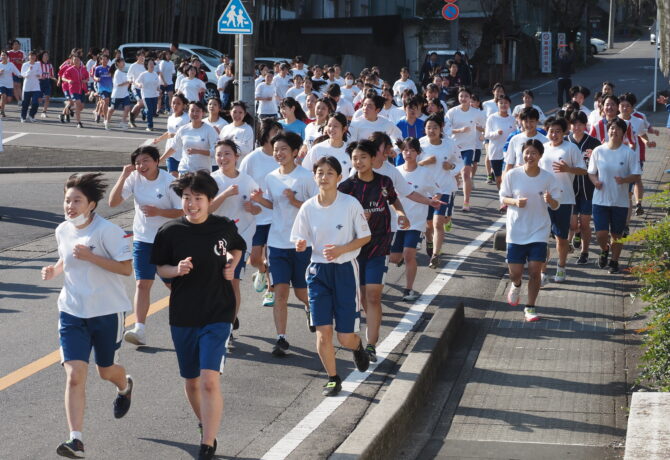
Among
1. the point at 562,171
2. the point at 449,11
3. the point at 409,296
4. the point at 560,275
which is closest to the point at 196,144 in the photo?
the point at 409,296

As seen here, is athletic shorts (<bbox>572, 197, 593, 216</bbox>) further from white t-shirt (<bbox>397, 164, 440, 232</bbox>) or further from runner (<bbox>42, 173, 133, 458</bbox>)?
runner (<bbox>42, 173, 133, 458</bbox>)

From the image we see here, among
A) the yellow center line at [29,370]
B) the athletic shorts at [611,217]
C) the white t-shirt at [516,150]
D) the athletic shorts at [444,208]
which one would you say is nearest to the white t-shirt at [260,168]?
the yellow center line at [29,370]

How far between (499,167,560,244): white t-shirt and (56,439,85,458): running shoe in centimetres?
527

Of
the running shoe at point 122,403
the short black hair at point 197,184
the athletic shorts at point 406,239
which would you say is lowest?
the running shoe at point 122,403

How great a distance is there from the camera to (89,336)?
6887 millimetres

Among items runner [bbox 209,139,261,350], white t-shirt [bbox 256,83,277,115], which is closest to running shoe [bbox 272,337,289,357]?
runner [bbox 209,139,261,350]

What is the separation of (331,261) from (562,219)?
15.5 ft

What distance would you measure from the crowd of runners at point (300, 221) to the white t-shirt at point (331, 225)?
1 cm

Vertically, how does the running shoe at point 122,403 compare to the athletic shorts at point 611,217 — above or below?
below

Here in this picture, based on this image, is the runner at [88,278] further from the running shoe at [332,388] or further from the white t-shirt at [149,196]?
the white t-shirt at [149,196]

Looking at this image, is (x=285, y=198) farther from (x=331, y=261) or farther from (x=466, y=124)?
(x=466, y=124)

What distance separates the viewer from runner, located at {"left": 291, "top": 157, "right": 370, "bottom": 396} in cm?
798

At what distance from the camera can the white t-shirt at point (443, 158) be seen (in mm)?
12484

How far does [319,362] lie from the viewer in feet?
29.7
